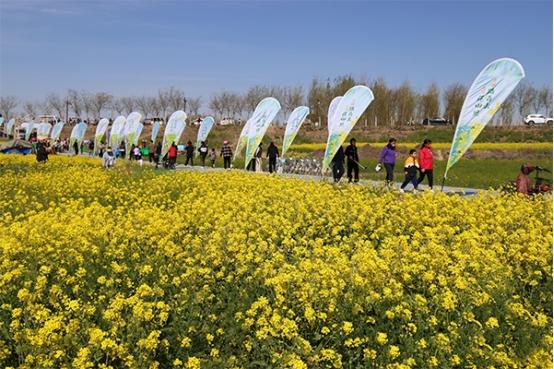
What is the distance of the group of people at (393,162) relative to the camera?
13750mm

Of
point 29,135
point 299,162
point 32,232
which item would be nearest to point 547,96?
point 299,162

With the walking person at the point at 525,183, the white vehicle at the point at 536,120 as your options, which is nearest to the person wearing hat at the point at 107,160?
the walking person at the point at 525,183

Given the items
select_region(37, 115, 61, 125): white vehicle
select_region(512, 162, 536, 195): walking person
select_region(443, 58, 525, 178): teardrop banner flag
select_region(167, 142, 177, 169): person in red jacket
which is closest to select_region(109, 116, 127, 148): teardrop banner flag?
select_region(167, 142, 177, 169): person in red jacket

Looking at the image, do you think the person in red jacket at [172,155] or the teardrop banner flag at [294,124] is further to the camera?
the person in red jacket at [172,155]

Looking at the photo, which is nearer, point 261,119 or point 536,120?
point 261,119

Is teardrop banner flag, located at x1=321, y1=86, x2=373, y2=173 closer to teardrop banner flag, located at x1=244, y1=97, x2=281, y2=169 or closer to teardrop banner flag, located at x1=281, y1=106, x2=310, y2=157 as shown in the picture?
teardrop banner flag, located at x1=244, y1=97, x2=281, y2=169

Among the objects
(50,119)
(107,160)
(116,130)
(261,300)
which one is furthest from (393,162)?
(50,119)

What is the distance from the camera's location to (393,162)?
14883 mm

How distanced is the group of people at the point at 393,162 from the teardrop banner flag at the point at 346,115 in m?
0.27

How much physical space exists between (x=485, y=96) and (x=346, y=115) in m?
4.41

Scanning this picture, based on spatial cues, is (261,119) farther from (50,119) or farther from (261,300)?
(50,119)

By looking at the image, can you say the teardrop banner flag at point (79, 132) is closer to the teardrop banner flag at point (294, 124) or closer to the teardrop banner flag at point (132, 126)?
the teardrop banner flag at point (132, 126)

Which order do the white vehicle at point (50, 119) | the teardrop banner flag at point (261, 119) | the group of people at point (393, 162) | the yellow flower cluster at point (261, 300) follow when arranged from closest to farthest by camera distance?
the yellow flower cluster at point (261, 300) < the group of people at point (393, 162) < the teardrop banner flag at point (261, 119) < the white vehicle at point (50, 119)

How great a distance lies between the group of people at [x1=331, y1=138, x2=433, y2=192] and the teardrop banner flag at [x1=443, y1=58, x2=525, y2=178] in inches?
45.3
